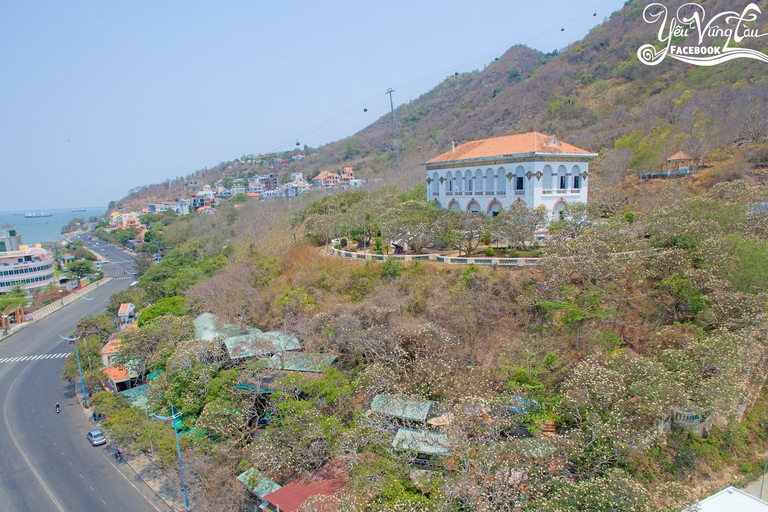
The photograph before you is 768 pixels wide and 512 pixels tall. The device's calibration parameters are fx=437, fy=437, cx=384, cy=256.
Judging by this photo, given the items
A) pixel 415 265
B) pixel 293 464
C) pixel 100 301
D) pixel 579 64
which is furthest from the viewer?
pixel 579 64

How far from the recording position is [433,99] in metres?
139

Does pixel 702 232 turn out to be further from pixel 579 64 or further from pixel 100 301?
pixel 579 64

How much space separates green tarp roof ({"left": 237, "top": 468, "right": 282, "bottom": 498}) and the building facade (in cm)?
6596

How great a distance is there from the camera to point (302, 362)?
23.7 meters

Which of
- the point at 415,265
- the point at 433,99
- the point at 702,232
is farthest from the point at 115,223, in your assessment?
the point at 702,232

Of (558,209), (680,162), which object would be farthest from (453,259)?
(680,162)

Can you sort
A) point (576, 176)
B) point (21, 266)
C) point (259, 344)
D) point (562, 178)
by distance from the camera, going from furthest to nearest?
point (21, 266) < point (576, 176) < point (562, 178) < point (259, 344)

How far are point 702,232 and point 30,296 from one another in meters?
77.1

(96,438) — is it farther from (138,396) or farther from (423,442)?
(423,442)

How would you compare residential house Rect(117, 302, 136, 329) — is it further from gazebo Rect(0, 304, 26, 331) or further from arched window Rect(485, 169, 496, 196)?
arched window Rect(485, 169, 496, 196)

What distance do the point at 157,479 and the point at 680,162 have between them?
49067 mm

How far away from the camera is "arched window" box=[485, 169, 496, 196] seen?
1382 inches

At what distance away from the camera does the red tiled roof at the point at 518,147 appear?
33094 millimetres

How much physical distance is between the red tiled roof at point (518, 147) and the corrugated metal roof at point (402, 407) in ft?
69.8
